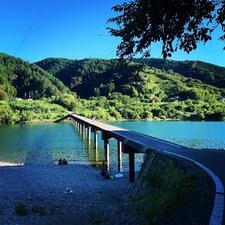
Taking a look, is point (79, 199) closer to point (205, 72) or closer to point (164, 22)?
point (164, 22)

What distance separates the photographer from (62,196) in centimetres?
1027

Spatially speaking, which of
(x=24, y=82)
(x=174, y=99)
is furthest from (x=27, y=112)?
(x=174, y=99)

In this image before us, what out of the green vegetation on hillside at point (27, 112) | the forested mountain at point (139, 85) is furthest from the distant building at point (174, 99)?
the green vegetation on hillside at point (27, 112)

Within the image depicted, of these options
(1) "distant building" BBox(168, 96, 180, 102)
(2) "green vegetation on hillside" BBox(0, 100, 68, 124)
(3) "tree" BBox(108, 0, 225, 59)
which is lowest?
(2) "green vegetation on hillside" BBox(0, 100, 68, 124)

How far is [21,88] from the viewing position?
14662 centimetres

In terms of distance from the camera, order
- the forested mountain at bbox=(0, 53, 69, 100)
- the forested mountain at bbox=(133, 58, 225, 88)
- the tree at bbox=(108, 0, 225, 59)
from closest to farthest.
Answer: the tree at bbox=(108, 0, 225, 59) → the forested mountain at bbox=(0, 53, 69, 100) → the forested mountain at bbox=(133, 58, 225, 88)

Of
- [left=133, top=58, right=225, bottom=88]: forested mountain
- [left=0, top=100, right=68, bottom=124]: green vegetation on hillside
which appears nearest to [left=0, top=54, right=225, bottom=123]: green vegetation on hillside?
[left=0, top=100, right=68, bottom=124]: green vegetation on hillside

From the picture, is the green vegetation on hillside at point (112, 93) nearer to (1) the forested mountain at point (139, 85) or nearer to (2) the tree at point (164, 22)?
(1) the forested mountain at point (139, 85)

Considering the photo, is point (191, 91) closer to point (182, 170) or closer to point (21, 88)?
point (21, 88)

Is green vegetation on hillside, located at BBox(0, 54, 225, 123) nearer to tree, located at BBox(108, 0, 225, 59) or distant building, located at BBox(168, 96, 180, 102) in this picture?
distant building, located at BBox(168, 96, 180, 102)

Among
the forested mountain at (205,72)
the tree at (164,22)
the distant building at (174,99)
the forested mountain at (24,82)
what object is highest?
the forested mountain at (205,72)

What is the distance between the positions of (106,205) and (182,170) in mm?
3385

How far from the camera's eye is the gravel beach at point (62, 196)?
24.0 ft

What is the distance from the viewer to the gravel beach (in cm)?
730
